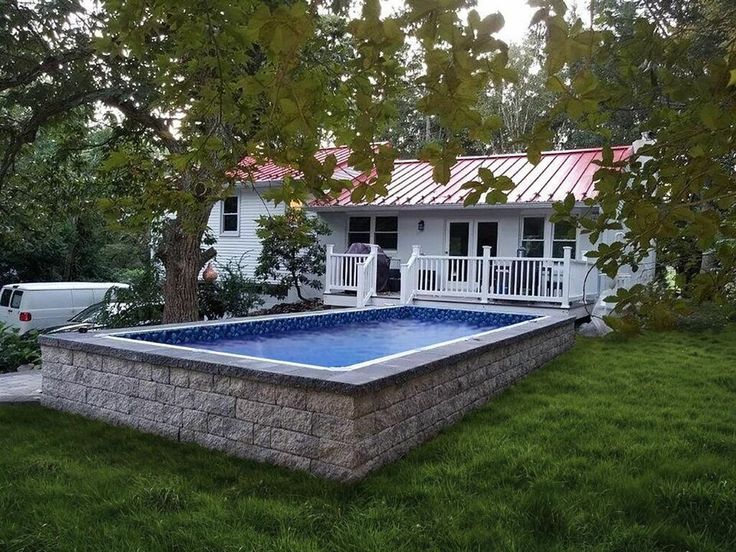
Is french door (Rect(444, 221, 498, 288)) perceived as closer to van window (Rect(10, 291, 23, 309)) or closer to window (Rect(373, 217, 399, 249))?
window (Rect(373, 217, 399, 249))

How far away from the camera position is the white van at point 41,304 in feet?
41.1

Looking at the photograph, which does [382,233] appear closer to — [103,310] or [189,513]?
[103,310]

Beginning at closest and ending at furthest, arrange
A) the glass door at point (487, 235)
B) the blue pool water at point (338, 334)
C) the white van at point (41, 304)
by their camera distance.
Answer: the blue pool water at point (338, 334), the white van at point (41, 304), the glass door at point (487, 235)

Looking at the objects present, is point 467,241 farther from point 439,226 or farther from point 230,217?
point 230,217

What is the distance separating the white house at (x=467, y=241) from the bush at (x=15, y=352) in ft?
17.0

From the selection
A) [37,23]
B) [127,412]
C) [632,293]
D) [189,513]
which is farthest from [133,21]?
[37,23]

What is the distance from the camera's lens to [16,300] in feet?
41.7

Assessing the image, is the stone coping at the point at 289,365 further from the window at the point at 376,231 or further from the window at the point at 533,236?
the window at the point at 376,231

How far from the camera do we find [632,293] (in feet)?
7.07

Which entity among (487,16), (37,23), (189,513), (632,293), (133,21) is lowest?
(189,513)

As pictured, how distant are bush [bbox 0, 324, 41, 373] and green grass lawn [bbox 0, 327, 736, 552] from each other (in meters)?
3.96

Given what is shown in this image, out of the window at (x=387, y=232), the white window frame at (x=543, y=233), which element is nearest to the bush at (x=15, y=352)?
the window at (x=387, y=232)

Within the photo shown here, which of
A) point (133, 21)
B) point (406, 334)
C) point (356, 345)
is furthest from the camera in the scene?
point (406, 334)

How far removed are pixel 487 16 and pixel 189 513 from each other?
3.38 meters
